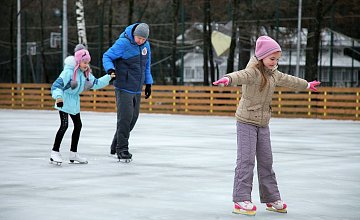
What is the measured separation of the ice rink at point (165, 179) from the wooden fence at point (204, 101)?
35.8 feet

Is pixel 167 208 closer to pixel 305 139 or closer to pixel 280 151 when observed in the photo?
pixel 280 151

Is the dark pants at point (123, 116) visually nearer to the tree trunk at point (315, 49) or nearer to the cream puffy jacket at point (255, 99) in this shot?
the cream puffy jacket at point (255, 99)

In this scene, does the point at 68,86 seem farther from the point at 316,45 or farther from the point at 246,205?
the point at 316,45

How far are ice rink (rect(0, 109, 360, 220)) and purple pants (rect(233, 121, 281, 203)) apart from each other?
18cm

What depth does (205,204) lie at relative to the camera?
7.83 metres

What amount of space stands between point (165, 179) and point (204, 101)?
2113cm

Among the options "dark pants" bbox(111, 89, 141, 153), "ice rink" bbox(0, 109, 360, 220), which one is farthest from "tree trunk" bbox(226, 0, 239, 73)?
"dark pants" bbox(111, 89, 141, 153)

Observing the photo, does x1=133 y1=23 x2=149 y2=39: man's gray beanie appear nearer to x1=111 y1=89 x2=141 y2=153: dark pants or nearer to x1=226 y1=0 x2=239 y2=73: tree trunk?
x1=111 y1=89 x2=141 y2=153: dark pants

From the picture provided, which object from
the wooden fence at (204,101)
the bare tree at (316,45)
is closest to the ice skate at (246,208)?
the wooden fence at (204,101)

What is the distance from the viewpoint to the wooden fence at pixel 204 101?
1109 inches

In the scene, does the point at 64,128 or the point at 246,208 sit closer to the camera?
the point at 246,208

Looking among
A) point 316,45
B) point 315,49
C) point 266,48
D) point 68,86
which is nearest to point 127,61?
point 68,86

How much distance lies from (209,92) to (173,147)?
17.8m

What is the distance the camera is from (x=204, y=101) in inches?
1214
